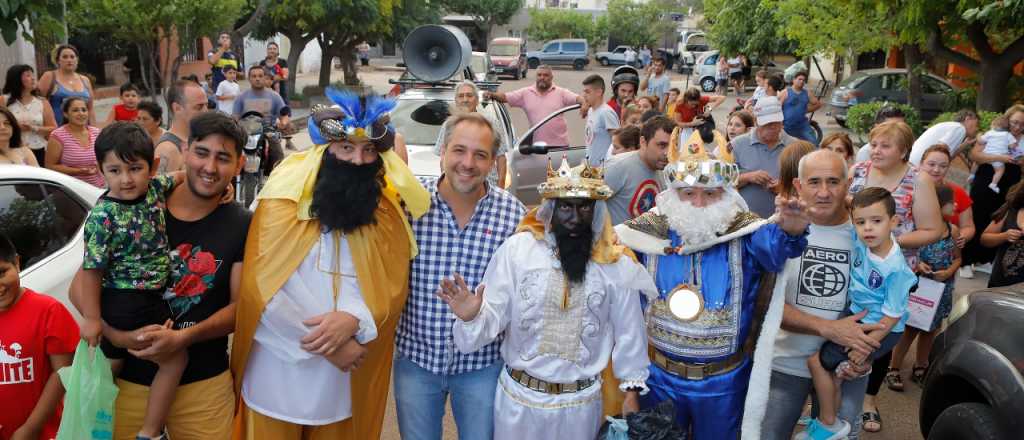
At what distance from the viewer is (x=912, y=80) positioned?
1762cm

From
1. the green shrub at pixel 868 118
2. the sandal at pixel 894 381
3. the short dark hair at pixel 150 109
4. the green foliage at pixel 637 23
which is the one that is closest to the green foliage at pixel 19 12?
the short dark hair at pixel 150 109

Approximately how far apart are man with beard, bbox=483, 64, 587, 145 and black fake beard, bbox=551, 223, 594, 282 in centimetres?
610

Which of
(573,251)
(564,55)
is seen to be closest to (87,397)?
(573,251)

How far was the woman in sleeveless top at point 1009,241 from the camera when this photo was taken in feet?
18.3

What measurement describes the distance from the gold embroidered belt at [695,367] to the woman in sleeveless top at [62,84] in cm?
728

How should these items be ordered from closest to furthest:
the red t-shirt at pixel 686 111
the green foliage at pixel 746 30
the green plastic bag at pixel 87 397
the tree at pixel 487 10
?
the green plastic bag at pixel 87 397, the red t-shirt at pixel 686 111, the green foliage at pixel 746 30, the tree at pixel 487 10

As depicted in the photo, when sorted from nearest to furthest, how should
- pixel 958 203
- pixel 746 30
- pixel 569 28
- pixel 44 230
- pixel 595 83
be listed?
1. pixel 44 230
2. pixel 958 203
3. pixel 595 83
4. pixel 746 30
5. pixel 569 28

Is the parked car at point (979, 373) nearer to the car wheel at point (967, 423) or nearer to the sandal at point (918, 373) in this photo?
the car wheel at point (967, 423)

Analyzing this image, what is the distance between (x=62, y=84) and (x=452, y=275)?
23.5ft

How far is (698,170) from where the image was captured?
354 centimetres

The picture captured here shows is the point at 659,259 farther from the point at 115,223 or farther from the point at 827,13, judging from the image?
the point at 827,13

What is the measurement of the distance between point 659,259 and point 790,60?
127 ft

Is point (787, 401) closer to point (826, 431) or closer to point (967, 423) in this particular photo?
point (826, 431)

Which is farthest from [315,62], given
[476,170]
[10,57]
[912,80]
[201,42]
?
[476,170]
